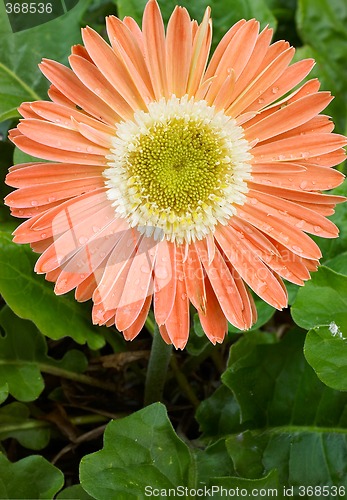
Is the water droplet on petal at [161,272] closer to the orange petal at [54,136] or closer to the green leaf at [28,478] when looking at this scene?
the orange petal at [54,136]

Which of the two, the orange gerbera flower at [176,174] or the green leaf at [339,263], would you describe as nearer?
the orange gerbera flower at [176,174]

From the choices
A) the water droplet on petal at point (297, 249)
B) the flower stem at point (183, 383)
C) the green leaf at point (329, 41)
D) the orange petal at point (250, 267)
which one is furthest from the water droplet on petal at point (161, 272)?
the green leaf at point (329, 41)

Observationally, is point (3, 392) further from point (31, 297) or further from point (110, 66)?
point (110, 66)

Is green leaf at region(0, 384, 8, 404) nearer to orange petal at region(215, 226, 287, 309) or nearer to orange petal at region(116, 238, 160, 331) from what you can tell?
orange petal at region(116, 238, 160, 331)

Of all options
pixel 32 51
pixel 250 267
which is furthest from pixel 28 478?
pixel 32 51

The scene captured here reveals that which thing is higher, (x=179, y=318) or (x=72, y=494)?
(x=179, y=318)

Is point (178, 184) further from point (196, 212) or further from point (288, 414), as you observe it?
point (288, 414)

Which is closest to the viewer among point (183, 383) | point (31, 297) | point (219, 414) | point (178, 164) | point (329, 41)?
point (178, 164)

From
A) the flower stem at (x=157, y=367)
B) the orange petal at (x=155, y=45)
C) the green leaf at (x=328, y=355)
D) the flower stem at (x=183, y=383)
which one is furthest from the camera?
the flower stem at (x=183, y=383)
